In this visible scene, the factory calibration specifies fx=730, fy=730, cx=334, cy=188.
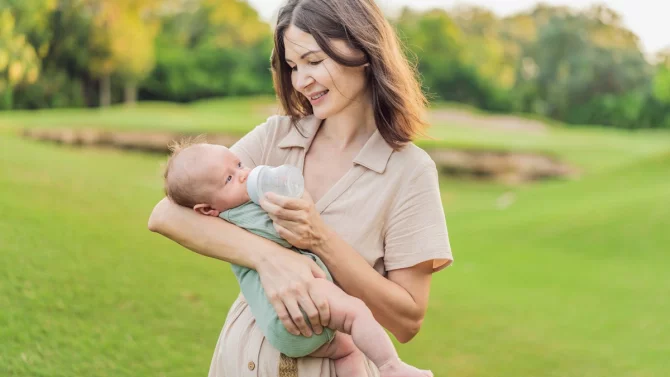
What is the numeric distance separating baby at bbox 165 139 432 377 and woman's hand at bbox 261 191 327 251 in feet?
0.18

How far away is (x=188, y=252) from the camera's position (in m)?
5.37

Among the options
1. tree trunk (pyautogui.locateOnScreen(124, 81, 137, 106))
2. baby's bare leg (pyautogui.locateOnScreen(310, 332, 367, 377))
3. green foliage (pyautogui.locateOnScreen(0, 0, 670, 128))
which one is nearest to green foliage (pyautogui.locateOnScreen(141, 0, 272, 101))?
green foliage (pyautogui.locateOnScreen(0, 0, 670, 128))

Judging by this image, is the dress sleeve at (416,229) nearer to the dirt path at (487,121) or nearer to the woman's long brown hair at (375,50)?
the woman's long brown hair at (375,50)

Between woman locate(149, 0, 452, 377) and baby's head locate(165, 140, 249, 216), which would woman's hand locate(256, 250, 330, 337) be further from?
baby's head locate(165, 140, 249, 216)

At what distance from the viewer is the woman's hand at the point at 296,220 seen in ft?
5.43

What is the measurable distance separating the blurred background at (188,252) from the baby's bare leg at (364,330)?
55 cm

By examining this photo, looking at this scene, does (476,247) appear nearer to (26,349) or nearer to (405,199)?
(26,349)

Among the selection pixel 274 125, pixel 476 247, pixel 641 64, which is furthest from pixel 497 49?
pixel 274 125

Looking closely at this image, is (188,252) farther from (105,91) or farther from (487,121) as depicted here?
(487,121)

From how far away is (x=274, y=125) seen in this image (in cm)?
203

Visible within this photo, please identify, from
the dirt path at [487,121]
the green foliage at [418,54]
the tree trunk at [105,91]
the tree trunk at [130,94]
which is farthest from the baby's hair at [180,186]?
the tree trunk at [130,94]

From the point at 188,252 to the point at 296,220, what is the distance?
152 inches

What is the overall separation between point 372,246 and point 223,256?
363 millimetres

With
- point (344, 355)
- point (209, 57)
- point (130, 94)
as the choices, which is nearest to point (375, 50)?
point (344, 355)
